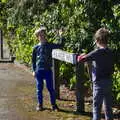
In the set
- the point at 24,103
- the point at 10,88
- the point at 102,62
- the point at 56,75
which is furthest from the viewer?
the point at 10,88

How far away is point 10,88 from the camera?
11992 mm

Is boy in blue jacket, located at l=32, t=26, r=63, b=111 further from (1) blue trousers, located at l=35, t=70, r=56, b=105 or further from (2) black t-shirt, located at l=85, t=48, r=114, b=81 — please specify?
(2) black t-shirt, located at l=85, t=48, r=114, b=81

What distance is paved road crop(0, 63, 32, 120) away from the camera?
896cm

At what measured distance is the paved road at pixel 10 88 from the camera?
8.96 meters

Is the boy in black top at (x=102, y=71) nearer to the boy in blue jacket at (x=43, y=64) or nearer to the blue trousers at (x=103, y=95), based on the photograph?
the blue trousers at (x=103, y=95)

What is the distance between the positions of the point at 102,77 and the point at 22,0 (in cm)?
787

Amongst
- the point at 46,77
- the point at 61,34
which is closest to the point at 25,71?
the point at 61,34

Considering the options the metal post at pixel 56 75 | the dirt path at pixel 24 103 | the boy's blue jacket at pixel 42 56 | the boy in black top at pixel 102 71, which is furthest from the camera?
the metal post at pixel 56 75

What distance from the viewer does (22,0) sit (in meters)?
14.4

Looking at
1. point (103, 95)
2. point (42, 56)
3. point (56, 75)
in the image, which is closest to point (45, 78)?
point (42, 56)

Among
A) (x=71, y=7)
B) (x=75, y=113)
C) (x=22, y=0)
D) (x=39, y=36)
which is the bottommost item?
(x=75, y=113)

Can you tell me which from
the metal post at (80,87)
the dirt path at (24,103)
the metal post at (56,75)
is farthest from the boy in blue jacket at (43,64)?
the metal post at (56,75)

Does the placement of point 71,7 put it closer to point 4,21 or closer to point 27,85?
point 27,85

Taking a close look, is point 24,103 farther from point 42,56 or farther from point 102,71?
point 102,71
